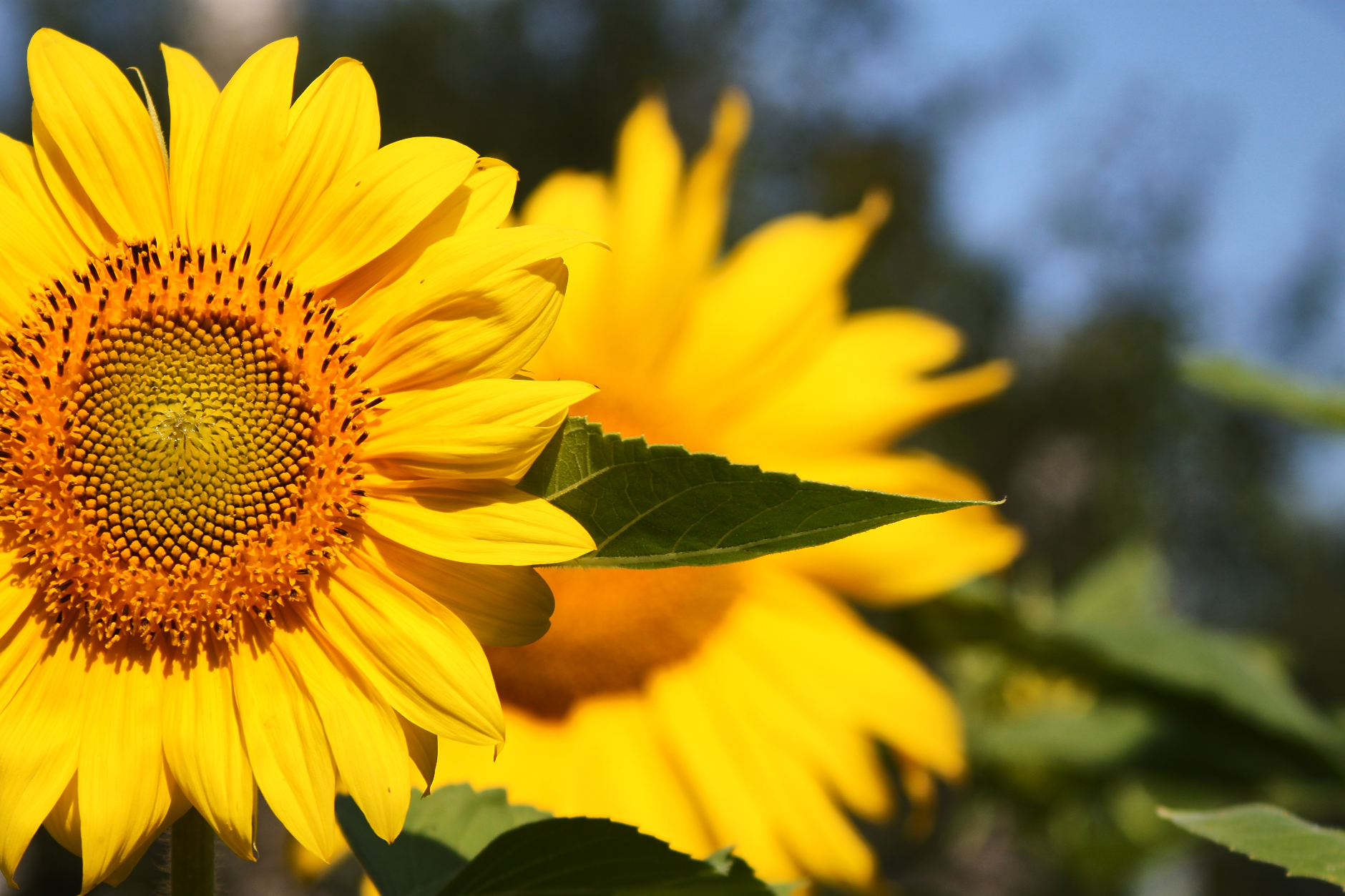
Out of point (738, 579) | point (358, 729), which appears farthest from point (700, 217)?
point (358, 729)

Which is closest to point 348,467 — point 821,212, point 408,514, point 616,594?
point 408,514

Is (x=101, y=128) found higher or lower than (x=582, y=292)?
lower

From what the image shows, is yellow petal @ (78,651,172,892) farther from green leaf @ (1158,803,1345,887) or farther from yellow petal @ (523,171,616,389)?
yellow petal @ (523,171,616,389)

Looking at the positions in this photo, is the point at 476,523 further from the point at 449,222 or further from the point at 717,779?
the point at 717,779

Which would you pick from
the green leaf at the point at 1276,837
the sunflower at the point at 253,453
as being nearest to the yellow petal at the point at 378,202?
the sunflower at the point at 253,453

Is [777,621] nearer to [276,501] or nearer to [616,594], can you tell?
[616,594]

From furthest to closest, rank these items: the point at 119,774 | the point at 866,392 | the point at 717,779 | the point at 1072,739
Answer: the point at 1072,739, the point at 866,392, the point at 717,779, the point at 119,774

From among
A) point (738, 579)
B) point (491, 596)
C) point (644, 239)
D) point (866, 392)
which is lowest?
point (491, 596)

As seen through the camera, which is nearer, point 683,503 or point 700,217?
point 683,503

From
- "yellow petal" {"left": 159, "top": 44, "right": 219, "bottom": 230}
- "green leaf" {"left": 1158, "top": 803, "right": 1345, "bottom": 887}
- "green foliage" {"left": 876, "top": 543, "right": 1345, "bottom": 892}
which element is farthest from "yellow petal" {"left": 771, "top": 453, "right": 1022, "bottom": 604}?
"yellow petal" {"left": 159, "top": 44, "right": 219, "bottom": 230}
